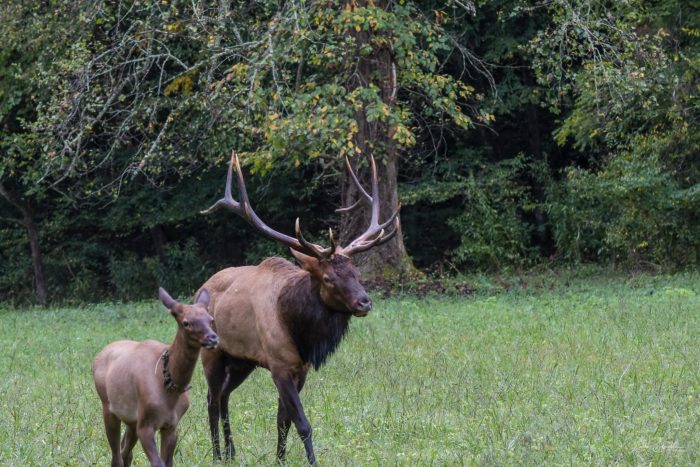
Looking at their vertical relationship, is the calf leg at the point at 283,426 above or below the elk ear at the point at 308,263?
below

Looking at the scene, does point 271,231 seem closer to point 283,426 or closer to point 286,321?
point 286,321

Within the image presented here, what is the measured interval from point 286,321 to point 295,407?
62cm

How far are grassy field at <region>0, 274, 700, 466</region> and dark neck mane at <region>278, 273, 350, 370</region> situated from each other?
1.99 ft

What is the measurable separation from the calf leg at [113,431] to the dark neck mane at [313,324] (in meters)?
1.38

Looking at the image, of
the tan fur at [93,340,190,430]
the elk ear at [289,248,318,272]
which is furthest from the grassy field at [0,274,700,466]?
the elk ear at [289,248,318,272]

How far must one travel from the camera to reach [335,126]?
16.8m

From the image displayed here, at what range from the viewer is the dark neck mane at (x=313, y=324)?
7.95m

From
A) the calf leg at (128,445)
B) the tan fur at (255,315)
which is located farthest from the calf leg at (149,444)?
the tan fur at (255,315)

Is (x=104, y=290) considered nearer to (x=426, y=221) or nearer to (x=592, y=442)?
(x=426, y=221)

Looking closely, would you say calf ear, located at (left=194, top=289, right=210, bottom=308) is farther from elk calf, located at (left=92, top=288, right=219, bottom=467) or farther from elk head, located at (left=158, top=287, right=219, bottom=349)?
elk head, located at (left=158, top=287, right=219, bottom=349)

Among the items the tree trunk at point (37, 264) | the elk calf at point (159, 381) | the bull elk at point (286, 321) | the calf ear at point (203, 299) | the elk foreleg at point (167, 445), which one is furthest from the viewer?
the tree trunk at point (37, 264)

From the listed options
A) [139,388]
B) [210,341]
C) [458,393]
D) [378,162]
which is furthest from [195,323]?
[378,162]

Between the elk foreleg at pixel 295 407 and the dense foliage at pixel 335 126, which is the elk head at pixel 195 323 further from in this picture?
the dense foliage at pixel 335 126

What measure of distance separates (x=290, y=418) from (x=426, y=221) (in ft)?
63.3
